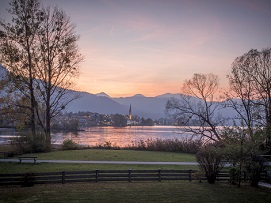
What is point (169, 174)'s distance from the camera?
778 inches

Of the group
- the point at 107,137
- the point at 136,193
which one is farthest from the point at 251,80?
the point at 107,137

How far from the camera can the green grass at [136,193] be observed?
1502 centimetres

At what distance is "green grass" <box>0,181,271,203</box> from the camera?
15.0 metres

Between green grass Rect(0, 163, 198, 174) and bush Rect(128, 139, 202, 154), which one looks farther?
bush Rect(128, 139, 202, 154)

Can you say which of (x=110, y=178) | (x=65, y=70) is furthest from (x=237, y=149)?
(x=65, y=70)

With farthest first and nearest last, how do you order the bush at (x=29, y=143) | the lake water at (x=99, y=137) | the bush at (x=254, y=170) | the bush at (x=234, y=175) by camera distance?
the lake water at (x=99, y=137) → the bush at (x=29, y=143) → the bush at (x=254, y=170) → the bush at (x=234, y=175)

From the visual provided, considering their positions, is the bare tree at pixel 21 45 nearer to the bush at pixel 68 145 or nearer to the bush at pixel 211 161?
the bush at pixel 68 145

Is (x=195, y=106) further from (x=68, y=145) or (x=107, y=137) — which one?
(x=107, y=137)

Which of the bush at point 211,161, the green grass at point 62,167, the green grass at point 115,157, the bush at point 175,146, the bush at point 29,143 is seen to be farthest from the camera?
the bush at point 175,146

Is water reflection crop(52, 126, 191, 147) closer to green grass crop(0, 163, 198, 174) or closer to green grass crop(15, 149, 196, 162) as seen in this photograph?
green grass crop(15, 149, 196, 162)

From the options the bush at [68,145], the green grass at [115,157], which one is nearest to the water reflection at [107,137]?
the bush at [68,145]

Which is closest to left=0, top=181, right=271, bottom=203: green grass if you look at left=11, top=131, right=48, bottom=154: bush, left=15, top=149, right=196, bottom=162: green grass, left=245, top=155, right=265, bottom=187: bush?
left=245, top=155, right=265, bottom=187: bush

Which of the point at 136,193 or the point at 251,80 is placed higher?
the point at 251,80

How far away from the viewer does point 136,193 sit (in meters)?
16.3
